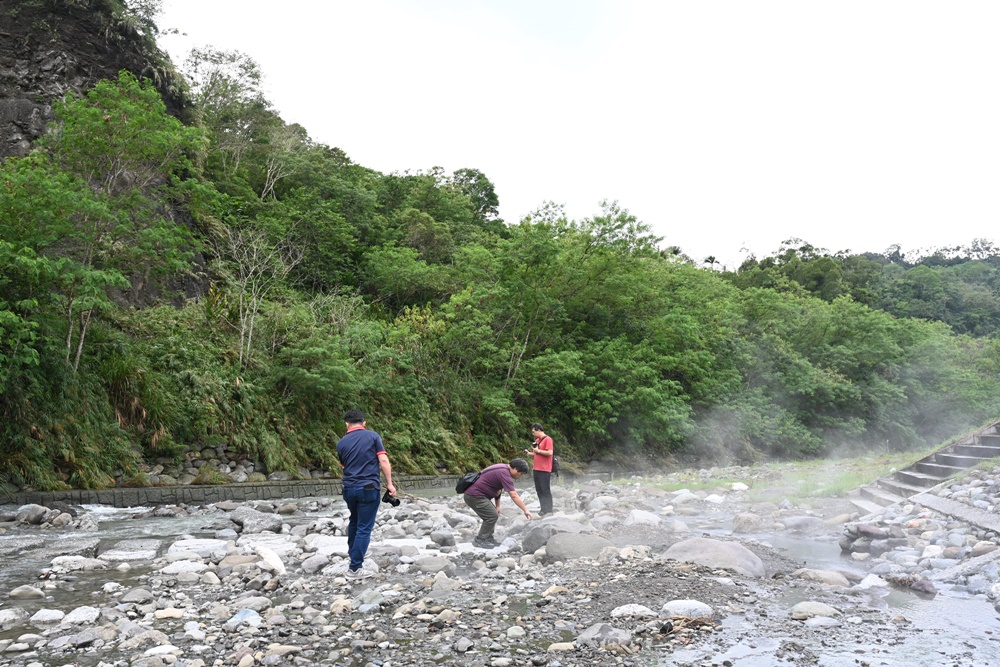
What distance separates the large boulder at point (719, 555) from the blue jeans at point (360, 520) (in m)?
3.04

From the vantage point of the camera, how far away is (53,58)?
70.5ft

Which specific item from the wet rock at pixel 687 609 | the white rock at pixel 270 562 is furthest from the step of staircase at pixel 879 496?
the white rock at pixel 270 562

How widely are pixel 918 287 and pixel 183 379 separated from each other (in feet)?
206

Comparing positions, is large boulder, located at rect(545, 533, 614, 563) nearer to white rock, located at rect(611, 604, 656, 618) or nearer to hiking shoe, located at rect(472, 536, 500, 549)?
hiking shoe, located at rect(472, 536, 500, 549)

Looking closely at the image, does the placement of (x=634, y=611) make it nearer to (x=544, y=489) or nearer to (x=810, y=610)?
(x=810, y=610)

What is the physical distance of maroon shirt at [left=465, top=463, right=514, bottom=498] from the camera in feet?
27.6

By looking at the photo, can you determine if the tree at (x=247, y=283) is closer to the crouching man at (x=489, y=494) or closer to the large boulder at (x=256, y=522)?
the large boulder at (x=256, y=522)

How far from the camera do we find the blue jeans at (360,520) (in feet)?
22.4

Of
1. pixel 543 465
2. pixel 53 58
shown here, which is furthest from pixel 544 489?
pixel 53 58

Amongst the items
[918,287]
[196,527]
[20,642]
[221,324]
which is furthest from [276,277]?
[918,287]

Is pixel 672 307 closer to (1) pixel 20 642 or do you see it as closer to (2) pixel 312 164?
(2) pixel 312 164

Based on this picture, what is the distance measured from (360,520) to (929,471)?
10.5 meters

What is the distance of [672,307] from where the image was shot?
1080 inches

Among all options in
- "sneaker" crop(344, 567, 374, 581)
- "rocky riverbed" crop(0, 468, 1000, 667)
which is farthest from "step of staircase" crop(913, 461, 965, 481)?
"sneaker" crop(344, 567, 374, 581)
